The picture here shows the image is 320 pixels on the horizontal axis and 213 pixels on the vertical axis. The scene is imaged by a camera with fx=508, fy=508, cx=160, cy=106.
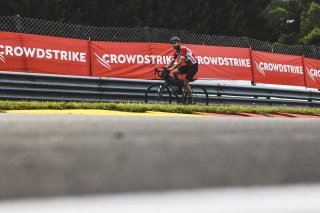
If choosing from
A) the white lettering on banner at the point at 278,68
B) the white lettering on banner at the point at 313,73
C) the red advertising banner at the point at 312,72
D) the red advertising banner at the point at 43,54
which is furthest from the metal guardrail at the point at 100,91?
the white lettering on banner at the point at 313,73

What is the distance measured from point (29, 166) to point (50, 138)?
0.33 feet

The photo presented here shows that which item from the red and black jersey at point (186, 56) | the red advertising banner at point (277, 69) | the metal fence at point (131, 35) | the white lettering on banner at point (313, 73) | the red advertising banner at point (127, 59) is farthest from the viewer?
the white lettering on banner at point (313, 73)

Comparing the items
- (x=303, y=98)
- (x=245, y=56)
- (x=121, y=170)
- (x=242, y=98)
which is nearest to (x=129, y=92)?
(x=242, y=98)

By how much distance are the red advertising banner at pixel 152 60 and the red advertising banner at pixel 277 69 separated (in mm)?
393

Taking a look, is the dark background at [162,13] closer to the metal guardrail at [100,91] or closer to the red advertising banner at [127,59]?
the red advertising banner at [127,59]

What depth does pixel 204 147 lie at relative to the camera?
175cm

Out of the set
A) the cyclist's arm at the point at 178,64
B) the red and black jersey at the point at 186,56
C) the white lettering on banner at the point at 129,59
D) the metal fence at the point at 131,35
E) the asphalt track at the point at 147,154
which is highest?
the metal fence at the point at 131,35

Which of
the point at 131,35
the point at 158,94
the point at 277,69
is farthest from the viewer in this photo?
the point at 277,69

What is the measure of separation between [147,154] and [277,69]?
16.5 metres

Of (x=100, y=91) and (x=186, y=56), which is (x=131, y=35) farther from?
(x=186, y=56)

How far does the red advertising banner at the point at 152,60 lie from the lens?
47.1ft

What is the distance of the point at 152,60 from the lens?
1511 centimetres

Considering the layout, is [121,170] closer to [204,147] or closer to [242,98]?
[204,147]

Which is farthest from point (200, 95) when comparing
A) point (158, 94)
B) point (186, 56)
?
point (186, 56)
